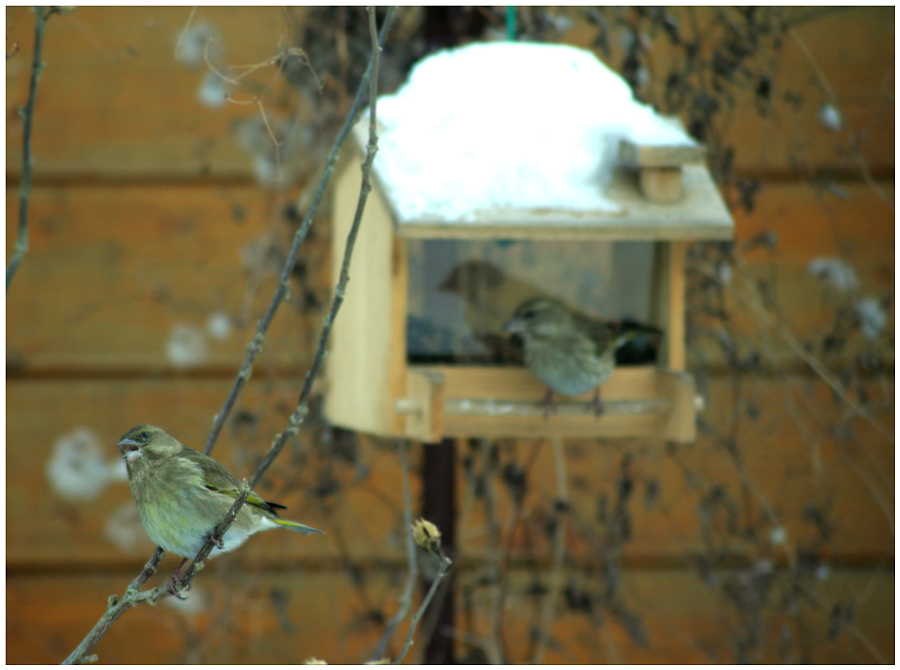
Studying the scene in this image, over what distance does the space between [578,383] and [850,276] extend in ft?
4.25

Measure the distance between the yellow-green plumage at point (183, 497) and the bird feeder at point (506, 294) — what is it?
0.64m

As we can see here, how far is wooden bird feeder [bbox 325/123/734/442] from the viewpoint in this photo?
6.68 feet

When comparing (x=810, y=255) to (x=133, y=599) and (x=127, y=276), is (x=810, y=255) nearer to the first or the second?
(x=127, y=276)

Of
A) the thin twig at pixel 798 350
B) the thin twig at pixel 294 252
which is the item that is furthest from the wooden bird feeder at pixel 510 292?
the thin twig at pixel 294 252

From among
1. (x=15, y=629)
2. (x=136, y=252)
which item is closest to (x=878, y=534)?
(x=136, y=252)

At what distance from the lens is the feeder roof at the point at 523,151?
79.3 inches

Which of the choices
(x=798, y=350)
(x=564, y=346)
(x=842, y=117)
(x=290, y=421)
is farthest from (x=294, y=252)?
(x=842, y=117)

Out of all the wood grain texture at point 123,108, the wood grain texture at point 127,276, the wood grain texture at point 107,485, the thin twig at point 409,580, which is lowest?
the wood grain texture at point 107,485

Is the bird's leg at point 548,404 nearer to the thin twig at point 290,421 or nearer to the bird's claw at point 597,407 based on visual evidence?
the bird's claw at point 597,407

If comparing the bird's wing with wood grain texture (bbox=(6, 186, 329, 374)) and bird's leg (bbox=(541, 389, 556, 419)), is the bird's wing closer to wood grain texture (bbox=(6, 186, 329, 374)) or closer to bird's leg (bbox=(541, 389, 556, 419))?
bird's leg (bbox=(541, 389, 556, 419))

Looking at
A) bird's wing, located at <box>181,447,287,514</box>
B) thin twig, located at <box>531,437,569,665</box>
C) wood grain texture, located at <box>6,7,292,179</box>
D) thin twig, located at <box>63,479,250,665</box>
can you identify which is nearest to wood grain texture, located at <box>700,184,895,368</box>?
thin twig, located at <box>531,437,569,665</box>

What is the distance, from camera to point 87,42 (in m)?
3.15

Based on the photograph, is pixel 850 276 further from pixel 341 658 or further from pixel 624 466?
pixel 341 658

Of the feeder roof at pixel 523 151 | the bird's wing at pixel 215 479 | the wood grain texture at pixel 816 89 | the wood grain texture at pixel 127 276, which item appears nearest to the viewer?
the bird's wing at pixel 215 479
